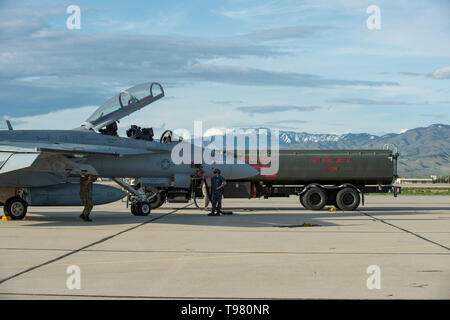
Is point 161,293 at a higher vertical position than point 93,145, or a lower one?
lower

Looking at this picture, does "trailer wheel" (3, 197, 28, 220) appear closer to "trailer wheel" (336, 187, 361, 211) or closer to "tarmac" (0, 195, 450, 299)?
"tarmac" (0, 195, 450, 299)

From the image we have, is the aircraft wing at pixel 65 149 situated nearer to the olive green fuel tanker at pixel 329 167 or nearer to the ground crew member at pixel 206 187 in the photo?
the ground crew member at pixel 206 187

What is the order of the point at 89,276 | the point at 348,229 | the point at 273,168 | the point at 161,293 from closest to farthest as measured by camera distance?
the point at 161,293 → the point at 89,276 → the point at 348,229 → the point at 273,168

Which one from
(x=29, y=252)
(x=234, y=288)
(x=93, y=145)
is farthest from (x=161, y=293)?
(x=93, y=145)

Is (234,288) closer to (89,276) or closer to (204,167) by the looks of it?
(89,276)

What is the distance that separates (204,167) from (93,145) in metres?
4.08

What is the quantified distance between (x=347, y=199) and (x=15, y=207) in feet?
41.9

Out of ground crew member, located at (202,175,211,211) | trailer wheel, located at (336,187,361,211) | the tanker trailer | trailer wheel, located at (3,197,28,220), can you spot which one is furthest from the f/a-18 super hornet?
trailer wheel, located at (336,187,361,211)

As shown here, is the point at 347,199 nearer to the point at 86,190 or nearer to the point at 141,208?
the point at 141,208

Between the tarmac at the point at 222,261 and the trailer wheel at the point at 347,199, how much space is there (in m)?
6.25

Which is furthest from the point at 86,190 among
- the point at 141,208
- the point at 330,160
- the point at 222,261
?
the point at 330,160

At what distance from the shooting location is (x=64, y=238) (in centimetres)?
1181

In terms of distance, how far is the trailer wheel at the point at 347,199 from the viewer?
2161cm

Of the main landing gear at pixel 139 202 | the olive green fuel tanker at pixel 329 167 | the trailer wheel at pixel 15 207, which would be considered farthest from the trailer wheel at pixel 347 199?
the trailer wheel at pixel 15 207
